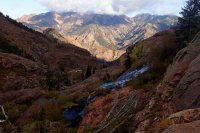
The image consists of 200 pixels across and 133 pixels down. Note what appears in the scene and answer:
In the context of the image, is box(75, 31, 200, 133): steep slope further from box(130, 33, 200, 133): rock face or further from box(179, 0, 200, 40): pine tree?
box(179, 0, 200, 40): pine tree

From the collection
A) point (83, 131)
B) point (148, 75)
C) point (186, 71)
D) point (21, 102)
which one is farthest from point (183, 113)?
point (21, 102)

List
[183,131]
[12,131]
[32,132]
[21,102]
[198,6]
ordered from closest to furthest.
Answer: [183,131], [32,132], [12,131], [21,102], [198,6]

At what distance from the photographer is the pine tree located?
36875 mm

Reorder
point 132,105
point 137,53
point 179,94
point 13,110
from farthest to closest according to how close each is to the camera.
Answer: point 137,53 < point 13,110 < point 132,105 < point 179,94

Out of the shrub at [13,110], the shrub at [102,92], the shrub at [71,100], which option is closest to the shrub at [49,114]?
the shrub at [71,100]

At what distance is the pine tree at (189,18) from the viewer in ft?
121

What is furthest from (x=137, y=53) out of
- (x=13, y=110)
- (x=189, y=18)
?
(x=13, y=110)

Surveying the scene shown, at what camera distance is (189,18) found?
125 feet

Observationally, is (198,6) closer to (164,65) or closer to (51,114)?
(164,65)

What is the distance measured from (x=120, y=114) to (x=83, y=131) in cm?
272

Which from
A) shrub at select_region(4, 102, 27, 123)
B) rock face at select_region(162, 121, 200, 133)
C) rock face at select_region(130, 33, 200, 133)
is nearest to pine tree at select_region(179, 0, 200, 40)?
rock face at select_region(130, 33, 200, 133)

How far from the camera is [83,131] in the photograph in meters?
22.2

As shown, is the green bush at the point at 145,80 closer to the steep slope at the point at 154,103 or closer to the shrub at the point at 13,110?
the steep slope at the point at 154,103

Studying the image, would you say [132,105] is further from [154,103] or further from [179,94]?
[179,94]
